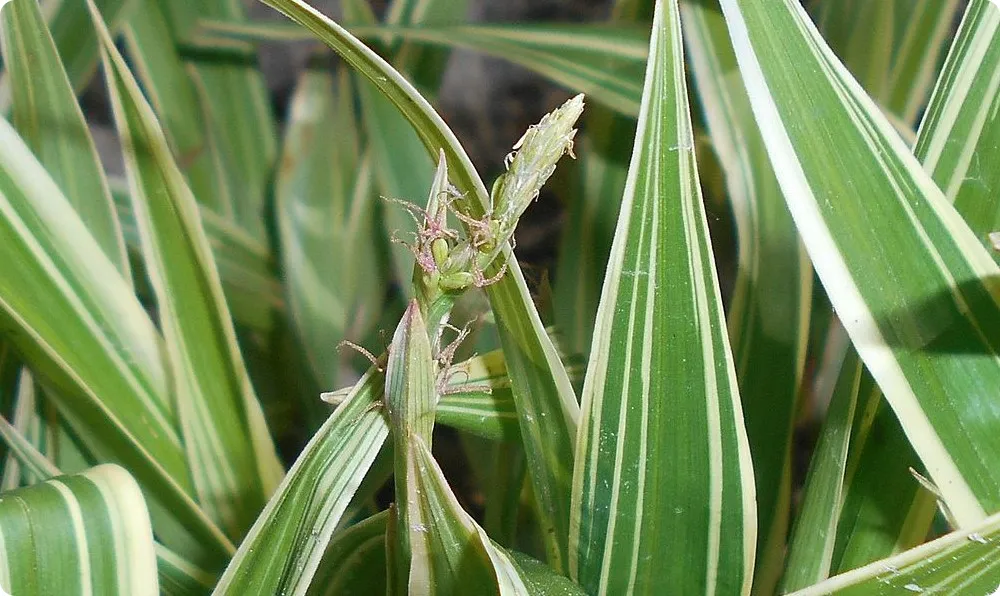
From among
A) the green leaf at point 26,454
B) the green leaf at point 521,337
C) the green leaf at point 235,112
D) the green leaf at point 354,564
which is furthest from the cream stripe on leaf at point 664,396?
the green leaf at point 235,112

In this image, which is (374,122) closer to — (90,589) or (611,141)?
(611,141)

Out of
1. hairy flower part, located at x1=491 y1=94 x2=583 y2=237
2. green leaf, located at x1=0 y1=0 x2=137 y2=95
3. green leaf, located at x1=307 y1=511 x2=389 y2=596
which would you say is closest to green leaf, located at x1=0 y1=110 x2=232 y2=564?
green leaf, located at x1=307 y1=511 x2=389 y2=596

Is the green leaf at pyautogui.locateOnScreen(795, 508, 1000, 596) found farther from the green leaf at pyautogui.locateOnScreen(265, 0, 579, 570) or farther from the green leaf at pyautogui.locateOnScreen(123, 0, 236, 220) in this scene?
the green leaf at pyautogui.locateOnScreen(123, 0, 236, 220)

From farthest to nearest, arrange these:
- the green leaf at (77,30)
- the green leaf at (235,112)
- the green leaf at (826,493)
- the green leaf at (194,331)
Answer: the green leaf at (235,112)
the green leaf at (77,30)
the green leaf at (194,331)
the green leaf at (826,493)

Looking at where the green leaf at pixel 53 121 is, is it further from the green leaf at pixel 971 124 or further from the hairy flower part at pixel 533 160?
the green leaf at pixel 971 124

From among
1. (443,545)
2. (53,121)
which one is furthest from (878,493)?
(53,121)

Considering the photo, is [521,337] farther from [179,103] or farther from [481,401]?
[179,103]
